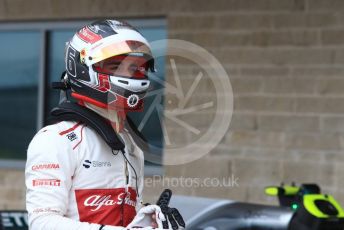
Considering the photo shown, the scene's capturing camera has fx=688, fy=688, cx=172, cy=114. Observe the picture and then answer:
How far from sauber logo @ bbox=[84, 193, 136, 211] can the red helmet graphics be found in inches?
12.2

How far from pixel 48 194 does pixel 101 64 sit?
0.50 m

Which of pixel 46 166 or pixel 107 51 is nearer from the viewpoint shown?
pixel 46 166

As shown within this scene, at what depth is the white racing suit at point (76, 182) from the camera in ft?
7.07

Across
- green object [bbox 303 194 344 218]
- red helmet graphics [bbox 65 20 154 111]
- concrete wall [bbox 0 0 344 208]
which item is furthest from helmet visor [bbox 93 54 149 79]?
concrete wall [bbox 0 0 344 208]

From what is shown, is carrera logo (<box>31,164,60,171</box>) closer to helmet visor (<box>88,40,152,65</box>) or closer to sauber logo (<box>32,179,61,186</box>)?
sauber logo (<box>32,179,61,186</box>)

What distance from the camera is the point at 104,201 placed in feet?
7.66


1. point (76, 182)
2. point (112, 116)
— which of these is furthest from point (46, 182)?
point (112, 116)

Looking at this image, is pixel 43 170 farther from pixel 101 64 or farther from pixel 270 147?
pixel 270 147

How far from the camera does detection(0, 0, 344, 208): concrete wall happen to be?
198 inches

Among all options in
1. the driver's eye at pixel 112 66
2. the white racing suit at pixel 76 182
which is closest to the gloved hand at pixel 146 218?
the white racing suit at pixel 76 182

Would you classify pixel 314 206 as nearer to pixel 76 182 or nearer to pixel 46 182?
pixel 76 182

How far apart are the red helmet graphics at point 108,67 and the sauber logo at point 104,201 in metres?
0.31

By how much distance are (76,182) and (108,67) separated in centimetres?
42

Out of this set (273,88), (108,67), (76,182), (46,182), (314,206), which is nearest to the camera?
(46,182)
